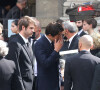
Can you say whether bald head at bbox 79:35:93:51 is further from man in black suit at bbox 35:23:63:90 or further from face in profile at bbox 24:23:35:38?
face in profile at bbox 24:23:35:38

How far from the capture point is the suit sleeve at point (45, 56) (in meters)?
6.50

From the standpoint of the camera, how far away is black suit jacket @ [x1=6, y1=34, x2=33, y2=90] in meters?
6.57

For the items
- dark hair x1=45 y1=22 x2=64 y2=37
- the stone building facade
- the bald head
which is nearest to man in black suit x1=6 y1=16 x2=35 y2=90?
dark hair x1=45 y1=22 x2=64 y2=37

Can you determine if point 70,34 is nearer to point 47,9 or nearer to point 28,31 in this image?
point 28,31

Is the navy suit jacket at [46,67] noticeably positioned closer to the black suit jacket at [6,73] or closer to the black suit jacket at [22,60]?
the black suit jacket at [22,60]

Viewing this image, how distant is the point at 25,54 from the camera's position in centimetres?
667

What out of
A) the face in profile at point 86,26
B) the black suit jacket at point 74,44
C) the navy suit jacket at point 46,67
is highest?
the face in profile at point 86,26

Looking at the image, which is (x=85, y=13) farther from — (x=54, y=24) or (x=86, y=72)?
(x=86, y=72)

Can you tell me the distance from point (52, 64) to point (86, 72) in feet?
3.26

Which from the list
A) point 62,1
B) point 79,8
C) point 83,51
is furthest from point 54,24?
point 62,1

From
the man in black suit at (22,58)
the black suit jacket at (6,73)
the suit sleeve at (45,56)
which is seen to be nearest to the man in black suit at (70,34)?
the suit sleeve at (45,56)

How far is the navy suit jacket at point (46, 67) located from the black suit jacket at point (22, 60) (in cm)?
16

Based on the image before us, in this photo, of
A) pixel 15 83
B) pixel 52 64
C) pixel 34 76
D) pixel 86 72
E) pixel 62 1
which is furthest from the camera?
pixel 62 1

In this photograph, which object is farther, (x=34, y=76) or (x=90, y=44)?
(x=34, y=76)
